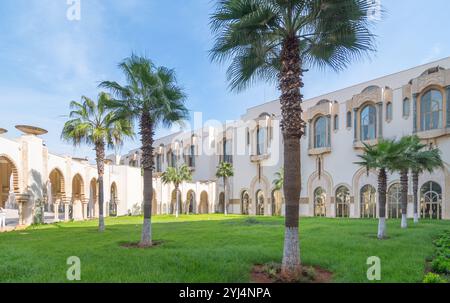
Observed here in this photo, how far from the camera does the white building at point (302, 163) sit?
1276 inches

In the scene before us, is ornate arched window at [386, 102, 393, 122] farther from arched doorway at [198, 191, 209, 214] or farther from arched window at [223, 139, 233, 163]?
arched doorway at [198, 191, 209, 214]

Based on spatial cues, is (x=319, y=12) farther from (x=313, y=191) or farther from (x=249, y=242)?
(x=313, y=191)

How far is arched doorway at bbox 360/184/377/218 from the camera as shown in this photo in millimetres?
39500

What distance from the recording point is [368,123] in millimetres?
40469

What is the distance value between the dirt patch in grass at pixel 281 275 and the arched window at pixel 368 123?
33968 mm

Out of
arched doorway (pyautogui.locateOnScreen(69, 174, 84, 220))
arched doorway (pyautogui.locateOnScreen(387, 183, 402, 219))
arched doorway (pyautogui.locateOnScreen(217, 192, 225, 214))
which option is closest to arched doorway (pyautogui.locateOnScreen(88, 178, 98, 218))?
arched doorway (pyautogui.locateOnScreen(69, 174, 84, 220))

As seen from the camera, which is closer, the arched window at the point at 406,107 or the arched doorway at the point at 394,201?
the arched window at the point at 406,107

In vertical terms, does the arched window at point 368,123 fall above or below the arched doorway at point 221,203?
above

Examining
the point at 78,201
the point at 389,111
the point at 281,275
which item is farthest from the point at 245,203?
the point at 281,275

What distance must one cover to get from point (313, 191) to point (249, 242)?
32.6 meters

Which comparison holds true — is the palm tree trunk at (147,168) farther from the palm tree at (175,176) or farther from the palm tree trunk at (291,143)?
the palm tree at (175,176)

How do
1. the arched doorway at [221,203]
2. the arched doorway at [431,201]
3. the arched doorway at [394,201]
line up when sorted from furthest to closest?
1. the arched doorway at [221,203]
2. the arched doorway at [394,201]
3. the arched doorway at [431,201]

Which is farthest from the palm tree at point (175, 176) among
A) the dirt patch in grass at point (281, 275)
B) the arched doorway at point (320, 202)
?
the dirt patch in grass at point (281, 275)
